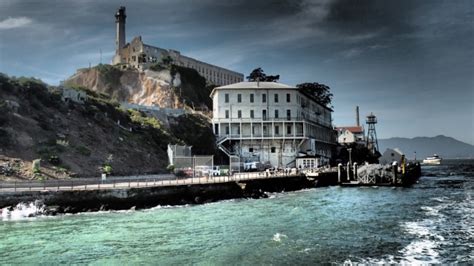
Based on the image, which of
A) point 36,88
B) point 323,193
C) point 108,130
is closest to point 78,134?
point 108,130

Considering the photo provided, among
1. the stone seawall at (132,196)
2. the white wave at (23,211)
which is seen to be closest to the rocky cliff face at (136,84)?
the stone seawall at (132,196)

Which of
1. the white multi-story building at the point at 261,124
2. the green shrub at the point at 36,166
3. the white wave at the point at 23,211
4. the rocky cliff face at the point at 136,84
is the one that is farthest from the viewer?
the rocky cliff face at the point at 136,84

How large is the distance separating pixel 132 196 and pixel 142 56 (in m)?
69.9

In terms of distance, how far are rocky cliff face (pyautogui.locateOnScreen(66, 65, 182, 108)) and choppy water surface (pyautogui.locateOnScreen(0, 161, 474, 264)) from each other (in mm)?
56092

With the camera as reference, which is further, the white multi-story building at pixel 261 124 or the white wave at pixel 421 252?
the white multi-story building at pixel 261 124

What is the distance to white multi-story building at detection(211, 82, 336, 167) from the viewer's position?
2640 inches

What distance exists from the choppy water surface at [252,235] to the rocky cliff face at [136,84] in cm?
5609

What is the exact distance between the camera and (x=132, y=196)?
1328 inches

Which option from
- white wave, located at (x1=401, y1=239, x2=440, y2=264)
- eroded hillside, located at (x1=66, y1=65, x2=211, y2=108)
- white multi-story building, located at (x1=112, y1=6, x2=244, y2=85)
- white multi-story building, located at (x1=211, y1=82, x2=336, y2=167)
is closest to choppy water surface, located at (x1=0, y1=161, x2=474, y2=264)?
white wave, located at (x1=401, y1=239, x2=440, y2=264)

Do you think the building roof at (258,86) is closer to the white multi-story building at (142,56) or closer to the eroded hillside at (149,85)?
the eroded hillside at (149,85)

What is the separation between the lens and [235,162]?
207ft

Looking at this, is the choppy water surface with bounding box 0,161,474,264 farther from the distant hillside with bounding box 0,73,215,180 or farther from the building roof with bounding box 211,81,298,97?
the building roof with bounding box 211,81,298,97

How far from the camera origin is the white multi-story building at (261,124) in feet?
220

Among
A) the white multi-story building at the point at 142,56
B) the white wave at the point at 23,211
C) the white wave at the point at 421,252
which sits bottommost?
the white wave at the point at 421,252
